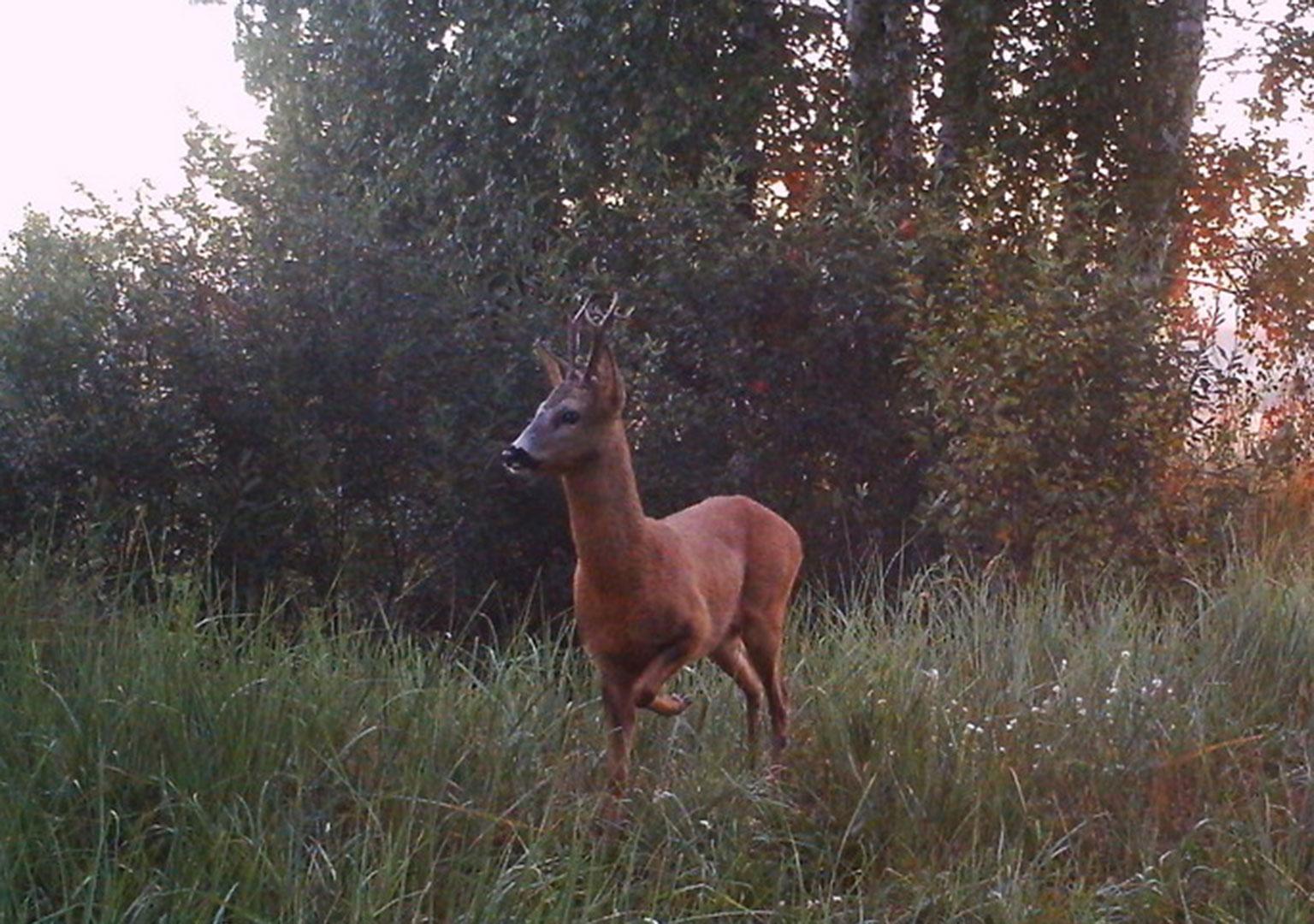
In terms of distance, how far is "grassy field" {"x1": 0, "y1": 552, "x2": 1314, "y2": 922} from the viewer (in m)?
4.80

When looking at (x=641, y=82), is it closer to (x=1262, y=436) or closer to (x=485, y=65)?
(x=485, y=65)

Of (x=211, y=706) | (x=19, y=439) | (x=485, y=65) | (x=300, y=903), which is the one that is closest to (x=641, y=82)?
(x=485, y=65)

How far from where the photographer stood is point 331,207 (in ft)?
38.3

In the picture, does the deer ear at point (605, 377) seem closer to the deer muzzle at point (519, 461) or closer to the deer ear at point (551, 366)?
the deer ear at point (551, 366)

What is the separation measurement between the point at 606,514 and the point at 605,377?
431mm

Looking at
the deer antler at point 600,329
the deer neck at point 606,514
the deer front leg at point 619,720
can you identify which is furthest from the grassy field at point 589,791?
the deer antler at point 600,329

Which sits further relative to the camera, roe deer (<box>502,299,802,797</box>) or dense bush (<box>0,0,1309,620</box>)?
dense bush (<box>0,0,1309,620</box>)

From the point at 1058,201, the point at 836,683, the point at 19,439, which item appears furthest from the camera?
the point at 1058,201

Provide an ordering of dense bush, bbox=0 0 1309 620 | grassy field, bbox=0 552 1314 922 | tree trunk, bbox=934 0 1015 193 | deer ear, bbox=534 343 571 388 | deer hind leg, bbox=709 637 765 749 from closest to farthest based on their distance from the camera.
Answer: grassy field, bbox=0 552 1314 922
deer ear, bbox=534 343 571 388
deer hind leg, bbox=709 637 765 749
dense bush, bbox=0 0 1309 620
tree trunk, bbox=934 0 1015 193

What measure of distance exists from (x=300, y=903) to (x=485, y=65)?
10746mm

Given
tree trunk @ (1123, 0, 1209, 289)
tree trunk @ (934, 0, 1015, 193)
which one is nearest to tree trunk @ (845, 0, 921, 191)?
tree trunk @ (934, 0, 1015, 193)

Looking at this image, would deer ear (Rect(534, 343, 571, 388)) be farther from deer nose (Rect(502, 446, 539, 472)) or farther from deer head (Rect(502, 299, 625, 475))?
deer nose (Rect(502, 446, 539, 472))

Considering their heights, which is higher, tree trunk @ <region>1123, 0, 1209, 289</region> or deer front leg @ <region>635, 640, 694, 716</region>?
tree trunk @ <region>1123, 0, 1209, 289</region>

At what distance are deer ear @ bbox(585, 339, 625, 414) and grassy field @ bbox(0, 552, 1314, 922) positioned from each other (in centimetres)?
101
